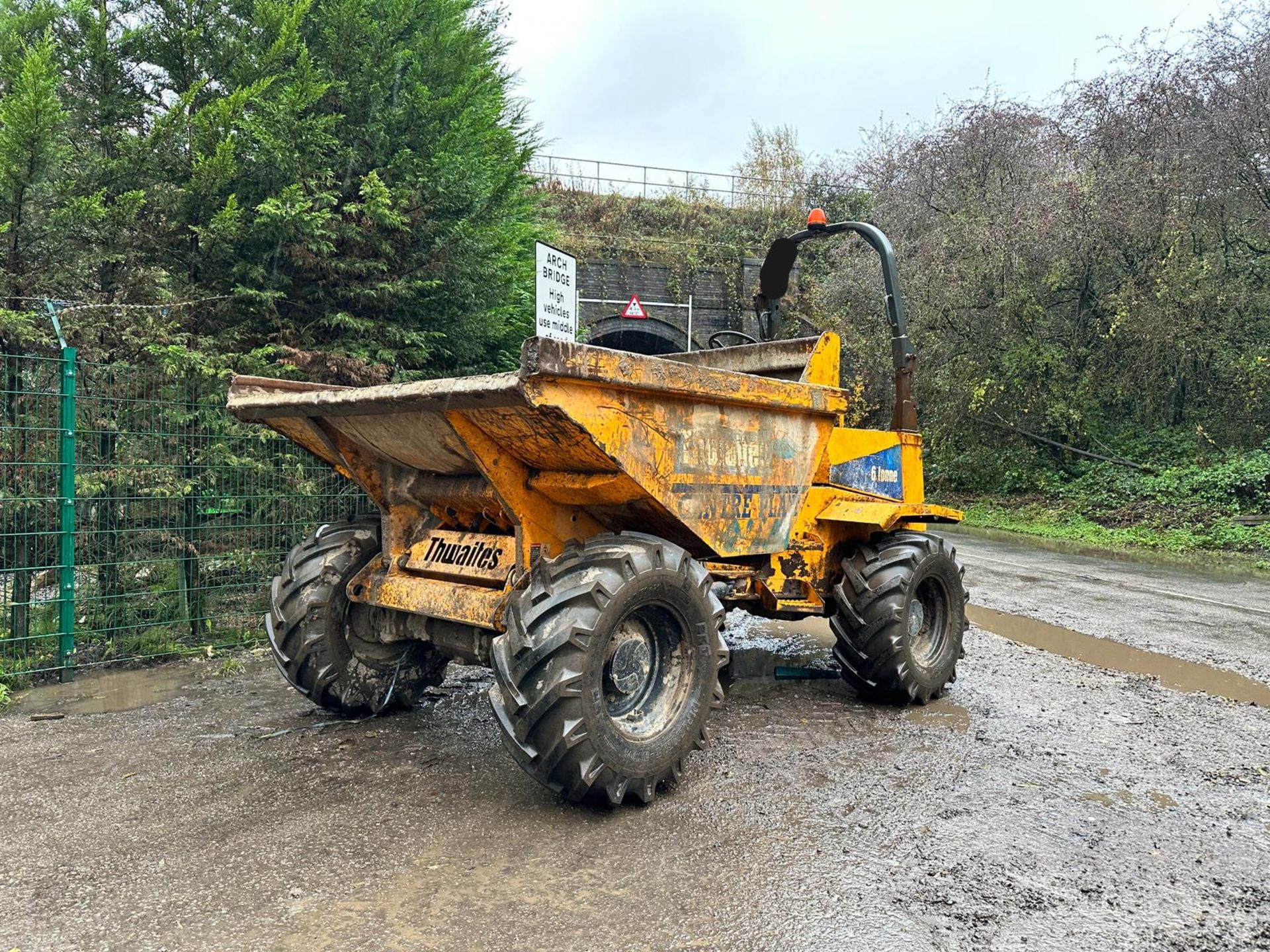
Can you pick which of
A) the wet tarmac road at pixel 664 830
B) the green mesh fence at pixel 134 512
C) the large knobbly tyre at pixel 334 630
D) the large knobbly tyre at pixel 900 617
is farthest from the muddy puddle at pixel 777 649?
the green mesh fence at pixel 134 512

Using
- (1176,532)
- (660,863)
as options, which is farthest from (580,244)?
(660,863)

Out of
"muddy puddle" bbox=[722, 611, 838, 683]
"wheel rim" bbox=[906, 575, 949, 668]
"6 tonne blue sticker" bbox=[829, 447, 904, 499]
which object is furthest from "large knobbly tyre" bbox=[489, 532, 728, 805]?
"wheel rim" bbox=[906, 575, 949, 668]

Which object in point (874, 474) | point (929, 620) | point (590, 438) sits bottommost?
point (929, 620)

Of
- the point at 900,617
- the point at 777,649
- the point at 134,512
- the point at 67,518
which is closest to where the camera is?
the point at 900,617

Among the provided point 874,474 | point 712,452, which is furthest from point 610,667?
point 874,474

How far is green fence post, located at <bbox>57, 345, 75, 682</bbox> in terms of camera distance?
5449mm

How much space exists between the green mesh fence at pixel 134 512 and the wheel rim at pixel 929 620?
14.4 feet

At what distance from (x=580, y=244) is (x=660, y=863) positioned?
21429 mm

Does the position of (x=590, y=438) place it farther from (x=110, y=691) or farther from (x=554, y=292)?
(x=110, y=691)

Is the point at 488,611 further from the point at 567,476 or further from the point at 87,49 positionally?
the point at 87,49

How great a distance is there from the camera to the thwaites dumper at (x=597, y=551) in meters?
3.21

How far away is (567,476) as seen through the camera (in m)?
3.60

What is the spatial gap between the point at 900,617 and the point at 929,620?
29.5 inches

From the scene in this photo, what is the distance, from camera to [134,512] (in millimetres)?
6020
